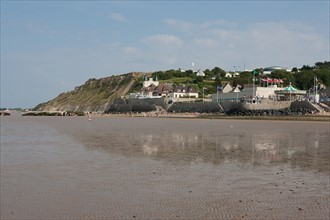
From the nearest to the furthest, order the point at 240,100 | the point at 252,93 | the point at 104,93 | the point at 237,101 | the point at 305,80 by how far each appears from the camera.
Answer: the point at 237,101
the point at 240,100
the point at 252,93
the point at 305,80
the point at 104,93

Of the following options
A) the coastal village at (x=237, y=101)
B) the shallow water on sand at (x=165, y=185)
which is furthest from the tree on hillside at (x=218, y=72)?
the shallow water on sand at (x=165, y=185)

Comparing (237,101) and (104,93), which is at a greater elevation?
(104,93)

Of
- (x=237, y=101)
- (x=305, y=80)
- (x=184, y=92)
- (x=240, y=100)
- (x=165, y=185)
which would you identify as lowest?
(x=165, y=185)

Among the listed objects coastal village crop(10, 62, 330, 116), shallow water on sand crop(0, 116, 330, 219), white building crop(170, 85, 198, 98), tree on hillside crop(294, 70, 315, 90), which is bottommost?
shallow water on sand crop(0, 116, 330, 219)

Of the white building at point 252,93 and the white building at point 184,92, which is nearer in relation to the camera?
the white building at point 252,93

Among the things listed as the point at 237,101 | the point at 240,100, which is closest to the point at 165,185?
the point at 237,101

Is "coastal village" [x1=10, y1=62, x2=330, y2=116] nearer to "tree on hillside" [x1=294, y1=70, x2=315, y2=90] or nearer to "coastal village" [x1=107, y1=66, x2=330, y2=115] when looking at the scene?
"coastal village" [x1=107, y1=66, x2=330, y2=115]

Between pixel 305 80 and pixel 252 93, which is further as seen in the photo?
pixel 305 80

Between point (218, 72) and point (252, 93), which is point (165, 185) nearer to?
point (252, 93)

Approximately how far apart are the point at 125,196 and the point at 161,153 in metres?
8.41

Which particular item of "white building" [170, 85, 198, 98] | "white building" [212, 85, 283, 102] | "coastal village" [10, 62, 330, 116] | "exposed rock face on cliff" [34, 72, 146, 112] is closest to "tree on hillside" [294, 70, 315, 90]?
"coastal village" [10, 62, 330, 116]

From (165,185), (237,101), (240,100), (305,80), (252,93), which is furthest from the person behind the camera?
(305,80)

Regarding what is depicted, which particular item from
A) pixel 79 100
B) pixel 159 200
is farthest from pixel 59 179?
pixel 79 100

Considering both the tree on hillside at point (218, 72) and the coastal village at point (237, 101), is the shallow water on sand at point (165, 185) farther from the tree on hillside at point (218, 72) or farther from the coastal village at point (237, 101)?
the tree on hillside at point (218, 72)
